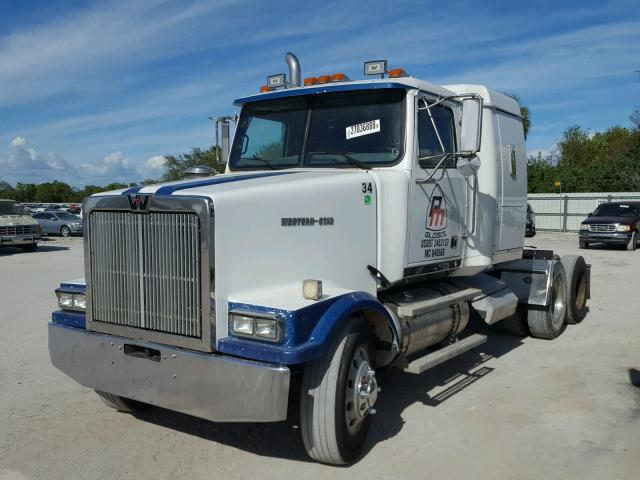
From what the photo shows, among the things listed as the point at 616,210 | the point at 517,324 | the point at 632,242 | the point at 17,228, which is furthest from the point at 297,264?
the point at 616,210

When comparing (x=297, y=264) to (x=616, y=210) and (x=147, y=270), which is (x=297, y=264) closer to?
(x=147, y=270)

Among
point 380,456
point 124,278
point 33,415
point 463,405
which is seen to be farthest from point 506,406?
point 33,415

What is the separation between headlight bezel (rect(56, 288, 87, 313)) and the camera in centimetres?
464

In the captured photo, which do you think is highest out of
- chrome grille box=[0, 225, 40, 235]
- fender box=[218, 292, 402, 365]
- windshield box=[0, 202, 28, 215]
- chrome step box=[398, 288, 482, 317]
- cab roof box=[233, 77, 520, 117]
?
cab roof box=[233, 77, 520, 117]

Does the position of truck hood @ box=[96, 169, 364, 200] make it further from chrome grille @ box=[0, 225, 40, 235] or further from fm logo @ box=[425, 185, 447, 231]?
chrome grille @ box=[0, 225, 40, 235]

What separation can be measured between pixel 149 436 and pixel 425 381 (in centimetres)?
282

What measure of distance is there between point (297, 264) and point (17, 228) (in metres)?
20.9

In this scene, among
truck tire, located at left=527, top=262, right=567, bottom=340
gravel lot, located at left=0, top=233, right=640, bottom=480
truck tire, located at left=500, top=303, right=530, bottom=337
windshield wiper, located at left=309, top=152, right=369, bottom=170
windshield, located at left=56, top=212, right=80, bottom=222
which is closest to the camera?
gravel lot, located at left=0, top=233, right=640, bottom=480

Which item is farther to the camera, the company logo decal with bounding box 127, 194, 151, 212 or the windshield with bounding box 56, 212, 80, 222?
the windshield with bounding box 56, 212, 80, 222

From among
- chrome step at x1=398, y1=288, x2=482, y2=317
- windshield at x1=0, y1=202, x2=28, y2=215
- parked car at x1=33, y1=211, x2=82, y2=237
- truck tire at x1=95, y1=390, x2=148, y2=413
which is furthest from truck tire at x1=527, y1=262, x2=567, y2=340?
parked car at x1=33, y1=211, x2=82, y2=237

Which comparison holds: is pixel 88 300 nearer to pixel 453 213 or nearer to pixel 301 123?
pixel 301 123

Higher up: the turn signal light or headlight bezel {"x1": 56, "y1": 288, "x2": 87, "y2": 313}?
the turn signal light

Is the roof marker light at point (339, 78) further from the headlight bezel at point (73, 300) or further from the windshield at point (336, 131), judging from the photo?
the headlight bezel at point (73, 300)

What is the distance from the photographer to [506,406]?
5.52 meters
